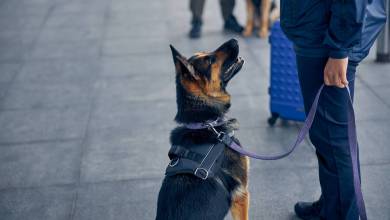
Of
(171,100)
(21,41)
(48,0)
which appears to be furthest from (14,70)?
(48,0)

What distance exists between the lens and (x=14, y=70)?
7043mm

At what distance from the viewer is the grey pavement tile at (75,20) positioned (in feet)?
29.3

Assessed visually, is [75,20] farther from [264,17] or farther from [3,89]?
[264,17]

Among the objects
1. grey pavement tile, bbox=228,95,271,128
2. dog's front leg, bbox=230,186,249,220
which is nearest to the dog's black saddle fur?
dog's front leg, bbox=230,186,249,220

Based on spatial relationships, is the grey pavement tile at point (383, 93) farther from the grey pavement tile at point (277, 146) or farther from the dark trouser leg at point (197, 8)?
the dark trouser leg at point (197, 8)

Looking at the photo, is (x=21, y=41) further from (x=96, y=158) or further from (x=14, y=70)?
(x=96, y=158)

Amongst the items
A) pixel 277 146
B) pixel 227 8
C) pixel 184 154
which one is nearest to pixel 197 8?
pixel 227 8

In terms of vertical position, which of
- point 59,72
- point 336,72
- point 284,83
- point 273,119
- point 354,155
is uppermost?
point 336,72

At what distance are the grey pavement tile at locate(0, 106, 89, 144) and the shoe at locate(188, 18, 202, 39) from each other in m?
2.68

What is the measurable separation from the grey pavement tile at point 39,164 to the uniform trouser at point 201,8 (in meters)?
3.68

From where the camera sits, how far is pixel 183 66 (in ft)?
10.3

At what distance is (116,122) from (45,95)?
1.28 metres

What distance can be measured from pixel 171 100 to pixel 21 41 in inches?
139

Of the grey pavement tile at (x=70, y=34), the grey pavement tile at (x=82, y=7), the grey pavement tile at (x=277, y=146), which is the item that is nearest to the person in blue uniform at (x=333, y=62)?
the grey pavement tile at (x=277, y=146)
